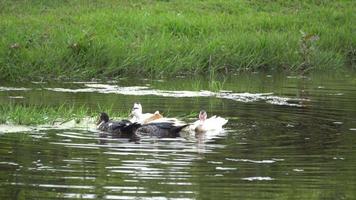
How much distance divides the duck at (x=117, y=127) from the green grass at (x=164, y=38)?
649 centimetres

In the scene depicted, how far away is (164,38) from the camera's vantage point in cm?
2184

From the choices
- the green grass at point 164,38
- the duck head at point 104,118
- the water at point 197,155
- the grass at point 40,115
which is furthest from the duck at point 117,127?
the green grass at point 164,38

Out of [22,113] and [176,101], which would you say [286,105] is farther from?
[22,113]

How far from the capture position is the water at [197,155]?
873 cm

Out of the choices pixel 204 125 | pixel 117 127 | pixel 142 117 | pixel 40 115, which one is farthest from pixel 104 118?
pixel 204 125

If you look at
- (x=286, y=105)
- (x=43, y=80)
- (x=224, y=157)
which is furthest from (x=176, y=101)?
(x=224, y=157)

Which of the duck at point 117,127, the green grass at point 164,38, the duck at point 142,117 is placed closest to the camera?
the duck at point 117,127

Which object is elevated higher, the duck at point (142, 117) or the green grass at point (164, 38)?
the green grass at point (164, 38)

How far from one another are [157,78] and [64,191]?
39.4ft

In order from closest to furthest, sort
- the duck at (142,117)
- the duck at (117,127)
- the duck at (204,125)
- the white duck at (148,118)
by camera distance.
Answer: the duck at (117,127) → the white duck at (148,118) → the duck at (204,125) → the duck at (142,117)

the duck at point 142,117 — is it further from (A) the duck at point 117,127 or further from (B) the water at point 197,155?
(B) the water at point 197,155

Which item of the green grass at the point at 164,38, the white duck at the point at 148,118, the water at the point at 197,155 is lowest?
the water at the point at 197,155

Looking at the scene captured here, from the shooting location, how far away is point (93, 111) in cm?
1450

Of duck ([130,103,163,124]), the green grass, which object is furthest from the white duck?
the green grass
